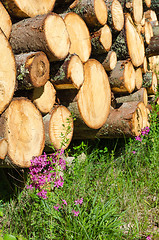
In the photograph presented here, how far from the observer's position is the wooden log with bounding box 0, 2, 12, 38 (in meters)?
1.65

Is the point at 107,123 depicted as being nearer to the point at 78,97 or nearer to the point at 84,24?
the point at 78,97

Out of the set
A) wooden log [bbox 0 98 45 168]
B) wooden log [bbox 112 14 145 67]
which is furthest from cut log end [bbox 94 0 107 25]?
wooden log [bbox 0 98 45 168]

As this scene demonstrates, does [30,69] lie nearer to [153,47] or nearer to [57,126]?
[57,126]

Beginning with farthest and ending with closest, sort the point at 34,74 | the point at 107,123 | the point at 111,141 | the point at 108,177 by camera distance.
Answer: the point at 111,141 → the point at 107,123 → the point at 108,177 → the point at 34,74

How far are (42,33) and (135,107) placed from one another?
1.39 metres

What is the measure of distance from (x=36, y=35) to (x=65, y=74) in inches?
13.8

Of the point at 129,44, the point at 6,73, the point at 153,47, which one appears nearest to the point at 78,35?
the point at 129,44

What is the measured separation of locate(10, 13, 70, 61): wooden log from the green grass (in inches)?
37.5

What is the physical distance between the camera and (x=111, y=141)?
125 inches

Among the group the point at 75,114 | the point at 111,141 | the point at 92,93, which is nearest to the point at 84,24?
the point at 92,93

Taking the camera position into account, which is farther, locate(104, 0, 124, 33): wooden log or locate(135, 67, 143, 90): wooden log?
locate(135, 67, 143, 90): wooden log

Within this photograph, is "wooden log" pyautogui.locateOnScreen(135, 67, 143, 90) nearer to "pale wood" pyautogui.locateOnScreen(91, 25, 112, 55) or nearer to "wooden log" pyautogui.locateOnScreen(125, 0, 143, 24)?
"wooden log" pyautogui.locateOnScreen(125, 0, 143, 24)

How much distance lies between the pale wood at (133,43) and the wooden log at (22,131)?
60.7 inches

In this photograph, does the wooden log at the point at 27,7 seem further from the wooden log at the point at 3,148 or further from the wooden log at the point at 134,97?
the wooden log at the point at 134,97
